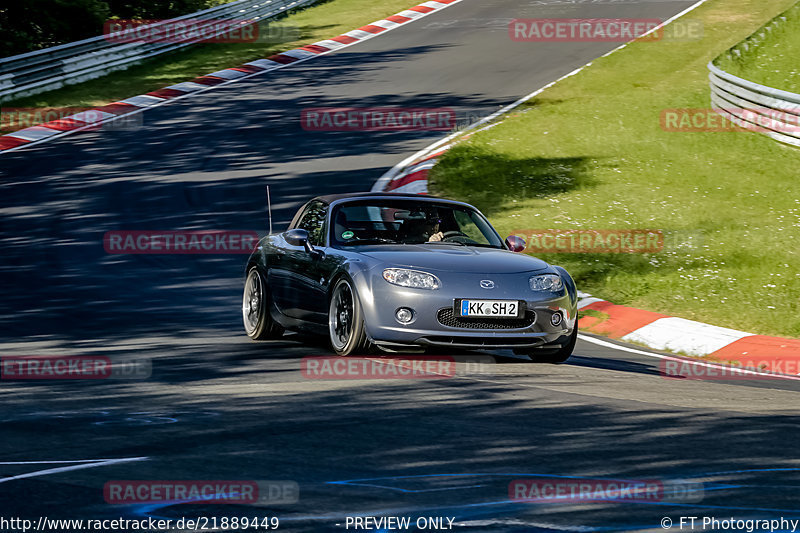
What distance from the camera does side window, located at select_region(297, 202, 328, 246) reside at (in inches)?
420

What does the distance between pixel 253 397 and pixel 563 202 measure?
11.0 m

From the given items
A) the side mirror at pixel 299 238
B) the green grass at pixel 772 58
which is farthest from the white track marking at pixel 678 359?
the green grass at pixel 772 58

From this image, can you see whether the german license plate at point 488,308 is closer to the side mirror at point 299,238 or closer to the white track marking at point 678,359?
the side mirror at point 299,238

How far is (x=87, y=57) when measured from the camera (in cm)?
2959

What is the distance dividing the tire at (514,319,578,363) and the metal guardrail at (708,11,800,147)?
12071 millimetres

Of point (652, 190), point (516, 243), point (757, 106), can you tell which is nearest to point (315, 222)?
point (516, 243)

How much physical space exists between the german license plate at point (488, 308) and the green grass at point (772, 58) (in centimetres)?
1543

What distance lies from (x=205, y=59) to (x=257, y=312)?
885 inches

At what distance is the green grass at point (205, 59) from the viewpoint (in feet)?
90.5

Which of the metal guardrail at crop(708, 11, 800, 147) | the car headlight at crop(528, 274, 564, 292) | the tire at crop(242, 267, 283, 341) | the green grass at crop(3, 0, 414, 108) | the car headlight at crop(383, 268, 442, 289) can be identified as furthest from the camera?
the green grass at crop(3, 0, 414, 108)

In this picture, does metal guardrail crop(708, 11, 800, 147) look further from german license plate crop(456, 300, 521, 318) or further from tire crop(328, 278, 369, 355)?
tire crop(328, 278, 369, 355)

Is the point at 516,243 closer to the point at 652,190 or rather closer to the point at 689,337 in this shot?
the point at 689,337

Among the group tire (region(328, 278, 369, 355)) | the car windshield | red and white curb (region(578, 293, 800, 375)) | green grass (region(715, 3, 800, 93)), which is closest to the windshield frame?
the car windshield

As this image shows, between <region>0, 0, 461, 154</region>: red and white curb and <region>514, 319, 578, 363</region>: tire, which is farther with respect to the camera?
<region>0, 0, 461, 154</region>: red and white curb
